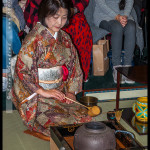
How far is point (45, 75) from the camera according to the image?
10.3 ft

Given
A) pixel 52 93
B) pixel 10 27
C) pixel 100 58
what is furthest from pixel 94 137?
pixel 100 58

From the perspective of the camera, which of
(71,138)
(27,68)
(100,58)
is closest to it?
(71,138)

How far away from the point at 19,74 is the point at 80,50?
1.52 meters

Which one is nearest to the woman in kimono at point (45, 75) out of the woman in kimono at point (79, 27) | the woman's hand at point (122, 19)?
the woman in kimono at point (79, 27)

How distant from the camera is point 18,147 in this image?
2.94m

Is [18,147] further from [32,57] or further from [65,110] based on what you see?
[32,57]

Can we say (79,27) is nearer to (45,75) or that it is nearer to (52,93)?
(45,75)

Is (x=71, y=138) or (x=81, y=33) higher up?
(x=81, y=33)

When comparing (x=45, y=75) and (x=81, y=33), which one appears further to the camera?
(x=81, y=33)

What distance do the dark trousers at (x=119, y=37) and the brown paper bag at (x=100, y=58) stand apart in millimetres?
165

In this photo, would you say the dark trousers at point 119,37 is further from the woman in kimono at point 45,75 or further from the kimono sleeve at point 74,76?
the woman in kimono at point 45,75

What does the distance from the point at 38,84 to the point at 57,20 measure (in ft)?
2.05

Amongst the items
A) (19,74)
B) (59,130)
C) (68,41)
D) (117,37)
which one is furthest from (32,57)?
(117,37)

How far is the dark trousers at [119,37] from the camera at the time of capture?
15.1ft
